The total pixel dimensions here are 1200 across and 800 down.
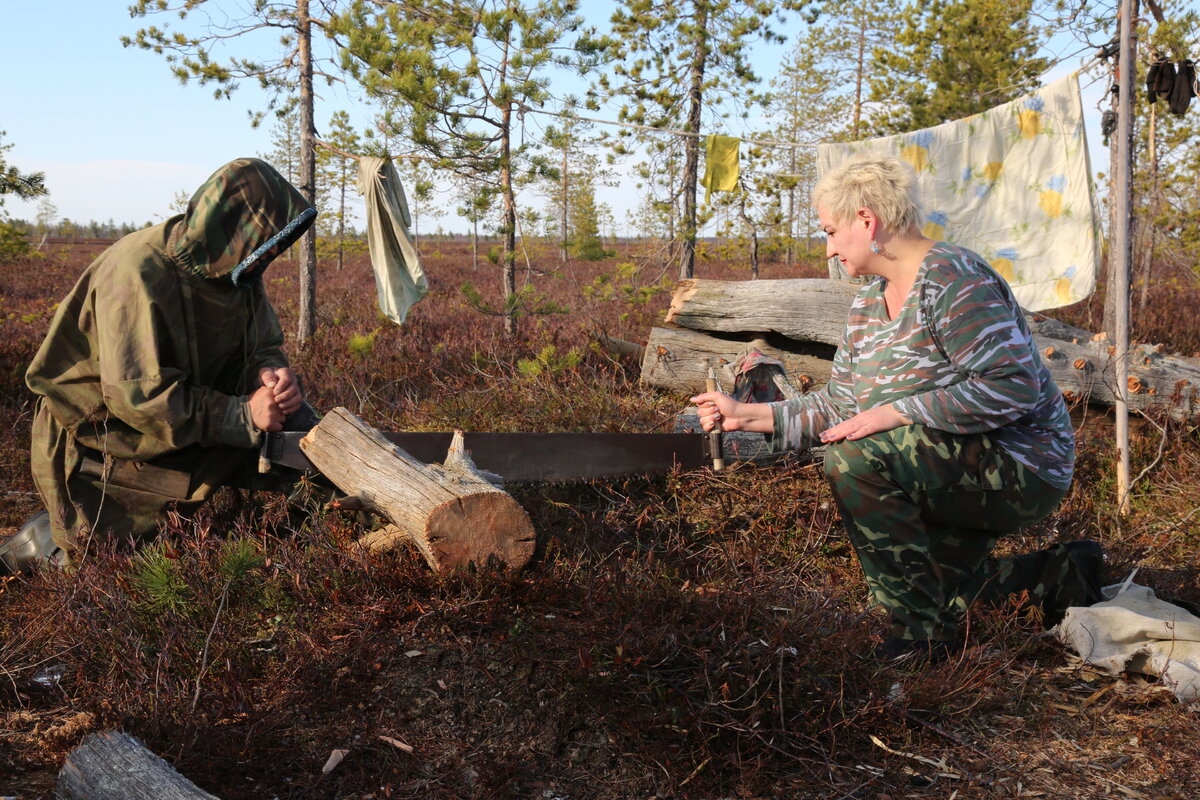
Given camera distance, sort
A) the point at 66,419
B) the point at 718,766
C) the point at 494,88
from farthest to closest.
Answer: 1. the point at 494,88
2. the point at 66,419
3. the point at 718,766

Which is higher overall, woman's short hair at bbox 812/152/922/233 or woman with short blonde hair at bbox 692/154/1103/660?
woman's short hair at bbox 812/152/922/233

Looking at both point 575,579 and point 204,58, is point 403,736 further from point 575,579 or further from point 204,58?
point 204,58

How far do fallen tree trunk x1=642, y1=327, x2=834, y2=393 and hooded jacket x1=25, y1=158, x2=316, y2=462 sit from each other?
126 inches

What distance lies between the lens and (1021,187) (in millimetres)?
6188

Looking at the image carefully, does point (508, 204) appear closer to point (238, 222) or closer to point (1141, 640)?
point (238, 222)

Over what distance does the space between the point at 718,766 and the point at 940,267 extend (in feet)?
6.07

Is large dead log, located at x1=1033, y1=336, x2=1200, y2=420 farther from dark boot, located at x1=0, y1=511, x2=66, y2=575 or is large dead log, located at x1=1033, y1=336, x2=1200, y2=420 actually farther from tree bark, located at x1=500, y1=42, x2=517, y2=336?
dark boot, located at x1=0, y1=511, x2=66, y2=575

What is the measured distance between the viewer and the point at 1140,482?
5.30 meters

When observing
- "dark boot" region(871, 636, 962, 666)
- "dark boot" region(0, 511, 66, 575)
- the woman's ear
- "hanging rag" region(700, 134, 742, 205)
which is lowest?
"dark boot" region(871, 636, 962, 666)

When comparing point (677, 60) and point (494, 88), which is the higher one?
point (677, 60)

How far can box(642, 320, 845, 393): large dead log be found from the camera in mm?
6324

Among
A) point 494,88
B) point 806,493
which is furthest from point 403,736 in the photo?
point 494,88

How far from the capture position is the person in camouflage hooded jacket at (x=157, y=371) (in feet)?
11.8

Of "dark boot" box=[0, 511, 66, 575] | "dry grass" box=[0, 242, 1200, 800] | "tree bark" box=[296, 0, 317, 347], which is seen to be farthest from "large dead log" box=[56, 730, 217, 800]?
"tree bark" box=[296, 0, 317, 347]
